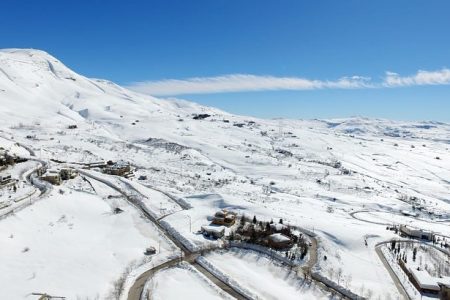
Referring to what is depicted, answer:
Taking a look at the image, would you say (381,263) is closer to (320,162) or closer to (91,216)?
(91,216)

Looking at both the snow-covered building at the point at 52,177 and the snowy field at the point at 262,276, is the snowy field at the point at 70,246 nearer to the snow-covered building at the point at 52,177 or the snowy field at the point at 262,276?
the snowy field at the point at 262,276

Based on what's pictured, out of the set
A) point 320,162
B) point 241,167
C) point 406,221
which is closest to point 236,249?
point 406,221

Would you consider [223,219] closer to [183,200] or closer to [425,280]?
[183,200]

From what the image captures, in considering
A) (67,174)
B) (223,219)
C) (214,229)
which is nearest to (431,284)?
(214,229)

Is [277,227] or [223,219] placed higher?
[223,219]

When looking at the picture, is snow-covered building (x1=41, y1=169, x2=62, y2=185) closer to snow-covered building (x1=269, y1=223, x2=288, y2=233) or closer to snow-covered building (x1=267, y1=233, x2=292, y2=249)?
snow-covered building (x1=269, y1=223, x2=288, y2=233)

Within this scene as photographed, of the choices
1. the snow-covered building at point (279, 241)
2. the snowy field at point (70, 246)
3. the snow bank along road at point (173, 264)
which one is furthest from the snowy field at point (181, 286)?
the snow-covered building at point (279, 241)

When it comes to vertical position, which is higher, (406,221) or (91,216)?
(91,216)

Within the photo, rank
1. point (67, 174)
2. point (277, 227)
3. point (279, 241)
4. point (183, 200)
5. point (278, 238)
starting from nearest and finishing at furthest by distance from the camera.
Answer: point (279, 241), point (278, 238), point (277, 227), point (183, 200), point (67, 174)

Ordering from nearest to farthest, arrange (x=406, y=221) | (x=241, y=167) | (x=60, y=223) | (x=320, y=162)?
(x=60, y=223)
(x=406, y=221)
(x=241, y=167)
(x=320, y=162)
